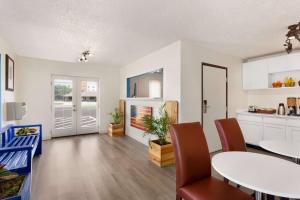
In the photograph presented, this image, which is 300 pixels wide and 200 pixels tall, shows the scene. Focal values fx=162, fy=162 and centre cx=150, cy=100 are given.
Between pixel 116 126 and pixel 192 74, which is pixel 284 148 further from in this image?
pixel 116 126

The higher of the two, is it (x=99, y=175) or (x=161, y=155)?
(x=161, y=155)

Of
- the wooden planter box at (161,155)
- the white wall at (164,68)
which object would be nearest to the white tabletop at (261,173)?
the wooden planter box at (161,155)

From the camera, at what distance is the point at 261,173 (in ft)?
4.02

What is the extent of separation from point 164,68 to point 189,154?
255 cm

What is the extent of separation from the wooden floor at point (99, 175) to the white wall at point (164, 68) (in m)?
1.18

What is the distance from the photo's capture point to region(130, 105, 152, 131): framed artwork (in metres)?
4.59

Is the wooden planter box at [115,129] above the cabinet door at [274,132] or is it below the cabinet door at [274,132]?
below

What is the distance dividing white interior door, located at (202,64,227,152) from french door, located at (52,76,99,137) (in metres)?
3.85

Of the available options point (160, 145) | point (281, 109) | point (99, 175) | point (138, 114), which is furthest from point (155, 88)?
point (281, 109)

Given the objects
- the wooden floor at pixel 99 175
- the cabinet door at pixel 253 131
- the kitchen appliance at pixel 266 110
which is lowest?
the wooden floor at pixel 99 175

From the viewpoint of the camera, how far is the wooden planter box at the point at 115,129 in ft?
18.0

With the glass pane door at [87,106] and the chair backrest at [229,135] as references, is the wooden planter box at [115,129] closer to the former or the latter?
the glass pane door at [87,106]

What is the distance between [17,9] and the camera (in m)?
2.18

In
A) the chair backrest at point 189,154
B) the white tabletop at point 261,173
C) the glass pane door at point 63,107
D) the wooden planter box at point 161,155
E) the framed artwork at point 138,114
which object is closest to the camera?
the white tabletop at point 261,173
